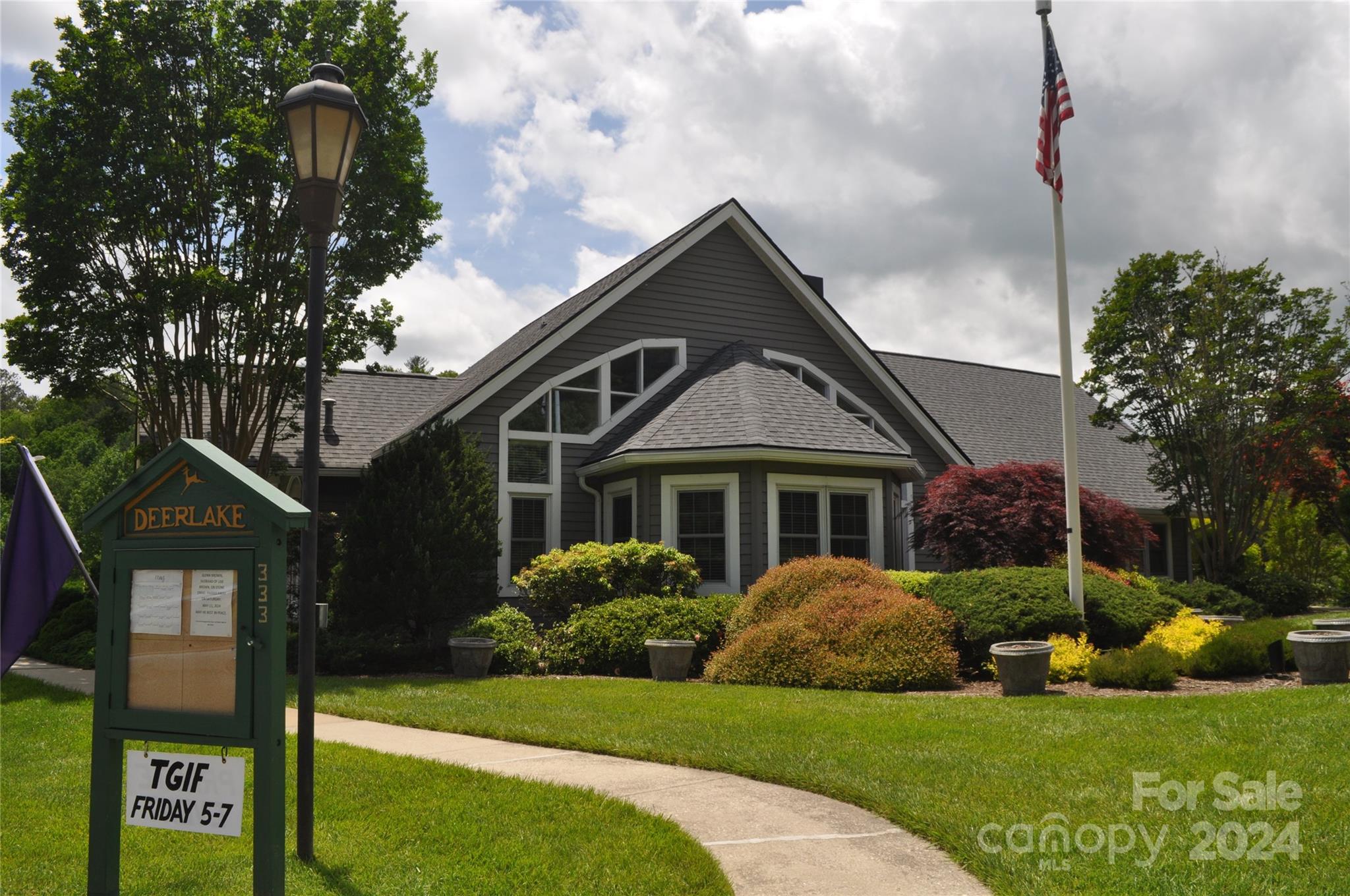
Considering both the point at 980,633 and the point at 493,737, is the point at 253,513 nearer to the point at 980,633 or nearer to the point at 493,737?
the point at 493,737

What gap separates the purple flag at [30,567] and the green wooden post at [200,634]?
1.64 meters

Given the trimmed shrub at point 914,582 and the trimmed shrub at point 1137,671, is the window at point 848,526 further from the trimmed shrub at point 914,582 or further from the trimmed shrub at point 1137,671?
the trimmed shrub at point 1137,671

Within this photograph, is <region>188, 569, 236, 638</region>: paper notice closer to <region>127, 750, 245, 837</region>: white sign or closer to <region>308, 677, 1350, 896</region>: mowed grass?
<region>127, 750, 245, 837</region>: white sign

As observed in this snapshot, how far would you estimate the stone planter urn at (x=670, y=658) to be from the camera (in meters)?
12.8

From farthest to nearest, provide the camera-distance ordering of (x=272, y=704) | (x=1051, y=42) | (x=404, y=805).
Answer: (x=1051, y=42) → (x=404, y=805) → (x=272, y=704)

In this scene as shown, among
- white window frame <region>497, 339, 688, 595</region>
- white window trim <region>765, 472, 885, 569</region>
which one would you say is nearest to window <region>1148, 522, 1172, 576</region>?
white window trim <region>765, 472, 885, 569</region>

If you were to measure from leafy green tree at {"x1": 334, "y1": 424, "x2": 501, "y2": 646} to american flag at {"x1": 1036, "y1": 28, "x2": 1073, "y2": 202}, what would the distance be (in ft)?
30.8

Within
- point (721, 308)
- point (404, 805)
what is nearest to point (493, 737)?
point (404, 805)

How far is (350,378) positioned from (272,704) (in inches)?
786

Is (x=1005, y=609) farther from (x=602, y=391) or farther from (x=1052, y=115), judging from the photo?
(x=602, y=391)

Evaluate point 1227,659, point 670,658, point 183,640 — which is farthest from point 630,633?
point 183,640

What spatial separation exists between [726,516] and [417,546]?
4938mm

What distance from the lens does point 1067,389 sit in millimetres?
13172

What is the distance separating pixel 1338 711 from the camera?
809cm
